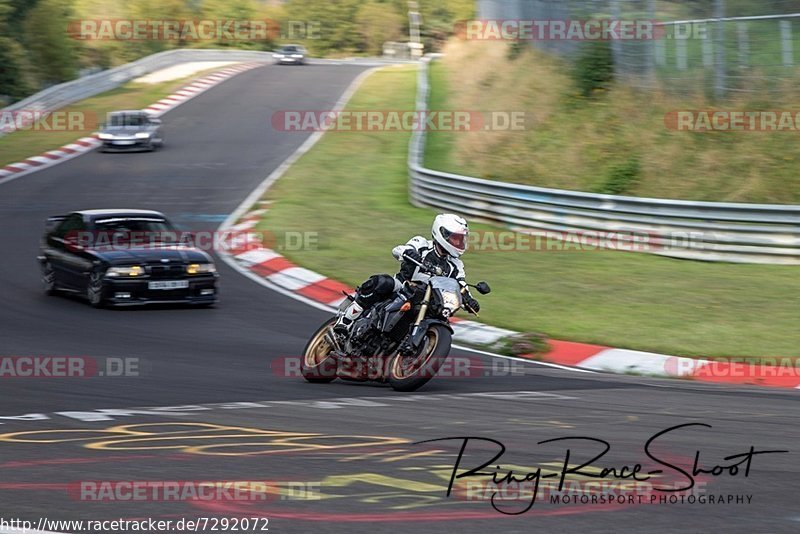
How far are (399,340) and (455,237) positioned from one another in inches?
41.8

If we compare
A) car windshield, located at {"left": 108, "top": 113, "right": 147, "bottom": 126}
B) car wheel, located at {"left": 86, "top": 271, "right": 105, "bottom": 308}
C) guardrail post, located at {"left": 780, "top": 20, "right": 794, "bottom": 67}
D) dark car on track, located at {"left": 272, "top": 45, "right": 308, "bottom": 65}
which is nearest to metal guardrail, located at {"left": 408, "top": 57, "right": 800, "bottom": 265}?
guardrail post, located at {"left": 780, "top": 20, "right": 794, "bottom": 67}

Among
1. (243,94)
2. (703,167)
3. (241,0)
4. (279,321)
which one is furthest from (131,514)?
(241,0)

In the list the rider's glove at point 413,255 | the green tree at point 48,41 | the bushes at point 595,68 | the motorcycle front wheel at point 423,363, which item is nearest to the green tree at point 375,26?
the green tree at point 48,41

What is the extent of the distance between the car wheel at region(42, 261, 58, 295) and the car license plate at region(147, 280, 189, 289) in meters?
2.00

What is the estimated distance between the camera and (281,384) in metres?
11.3

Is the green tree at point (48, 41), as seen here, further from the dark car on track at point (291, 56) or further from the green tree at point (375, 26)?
the green tree at point (375, 26)

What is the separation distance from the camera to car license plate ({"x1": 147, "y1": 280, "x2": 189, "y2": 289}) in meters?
16.2

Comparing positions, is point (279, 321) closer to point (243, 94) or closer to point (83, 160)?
point (83, 160)

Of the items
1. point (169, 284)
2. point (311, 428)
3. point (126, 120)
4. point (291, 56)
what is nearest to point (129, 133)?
point (126, 120)

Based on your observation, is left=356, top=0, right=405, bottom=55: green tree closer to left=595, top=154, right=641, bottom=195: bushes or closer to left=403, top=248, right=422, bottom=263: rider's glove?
left=595, top=154, right=641, bottom=195: bushes

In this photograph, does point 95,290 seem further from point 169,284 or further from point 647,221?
point 647,221

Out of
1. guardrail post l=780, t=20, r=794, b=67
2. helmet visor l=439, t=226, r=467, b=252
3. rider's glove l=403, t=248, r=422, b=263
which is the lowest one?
rider's glove l=403, t=248, r=422, b=263

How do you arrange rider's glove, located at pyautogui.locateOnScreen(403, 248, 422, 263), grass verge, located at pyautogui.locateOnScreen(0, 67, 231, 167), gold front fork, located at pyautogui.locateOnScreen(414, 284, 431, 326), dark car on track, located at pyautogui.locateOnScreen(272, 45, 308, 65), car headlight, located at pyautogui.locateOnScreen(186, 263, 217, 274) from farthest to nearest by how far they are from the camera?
dark car on track, located at pyautogui.locateOnScreen(272, 45, 308, 65) < grass verge, located at pyautogui.locateOnScreen(0, 67, 231, 167) < car headlight, located at pyautogui.locateOnScreen(186, 263, 217, 274) < rider's glove, located at pyautogui.locateOnScreen(403, 248, 422, 263) < gold front fork, located at pyautogui.locateOnScreen(414, 284, 431, 326)

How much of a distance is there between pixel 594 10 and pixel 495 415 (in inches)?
752
